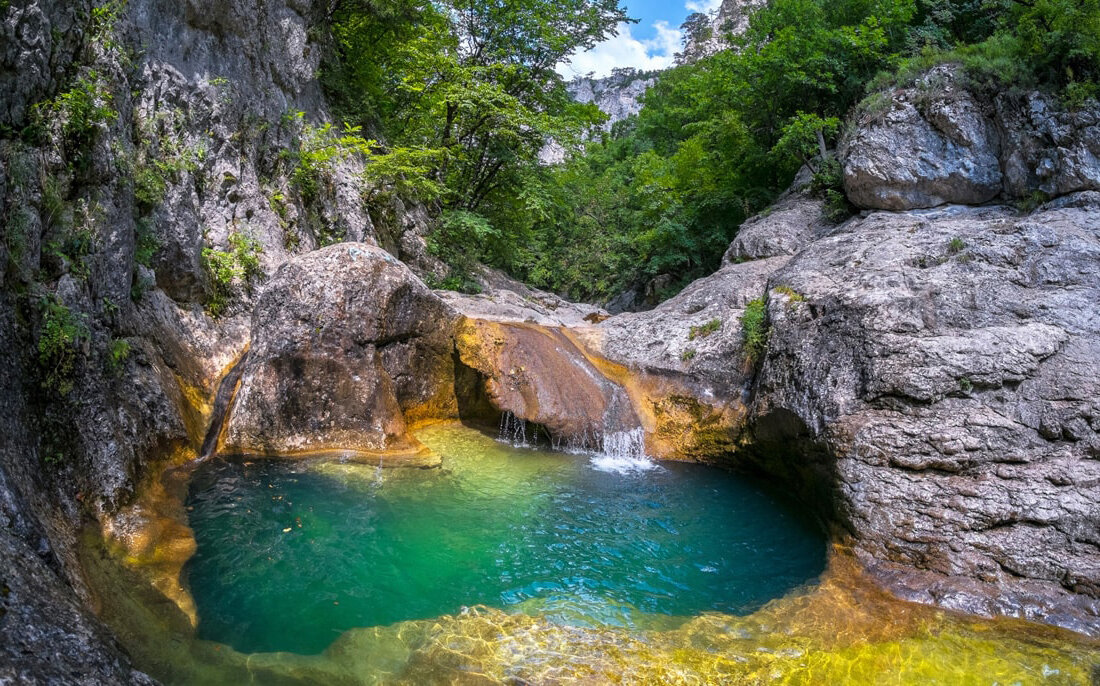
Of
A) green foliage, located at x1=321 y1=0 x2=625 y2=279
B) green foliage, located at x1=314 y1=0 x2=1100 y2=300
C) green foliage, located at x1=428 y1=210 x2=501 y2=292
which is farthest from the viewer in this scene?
green foliage, located at x1=428 y1=210 x2=501 y2=292

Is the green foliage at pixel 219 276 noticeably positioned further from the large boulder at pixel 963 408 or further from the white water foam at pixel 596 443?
the large boulder at pixel 963 408

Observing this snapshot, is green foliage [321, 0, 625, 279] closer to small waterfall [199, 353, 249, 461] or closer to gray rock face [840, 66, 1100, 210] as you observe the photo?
small waterfall [199, 353, 249, 461]

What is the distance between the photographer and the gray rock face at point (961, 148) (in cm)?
980

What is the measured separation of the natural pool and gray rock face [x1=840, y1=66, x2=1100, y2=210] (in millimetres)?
7690

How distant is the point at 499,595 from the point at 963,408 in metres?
5.72

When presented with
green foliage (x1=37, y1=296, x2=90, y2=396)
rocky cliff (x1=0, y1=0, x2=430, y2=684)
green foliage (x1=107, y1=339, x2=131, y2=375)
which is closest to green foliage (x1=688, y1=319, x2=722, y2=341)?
rocky cliff (x1=0, y1=0, x2=430, y2=684)

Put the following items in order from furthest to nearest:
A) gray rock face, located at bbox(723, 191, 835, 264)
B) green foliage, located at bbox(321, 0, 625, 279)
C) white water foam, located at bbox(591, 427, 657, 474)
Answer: green foliage, located at bbox(321, 0, 625, 279) < gray rock face, located at bbox(723, 191, 835, 264) < white water foam, located at bbox(591, 427, 657, 474)

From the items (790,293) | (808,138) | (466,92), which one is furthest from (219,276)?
(808,138)

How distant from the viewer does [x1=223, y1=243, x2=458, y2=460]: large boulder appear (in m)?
8.66

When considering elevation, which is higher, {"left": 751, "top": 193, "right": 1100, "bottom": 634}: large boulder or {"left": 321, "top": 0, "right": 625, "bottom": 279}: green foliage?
{"left": 321, "top": 0, "right": 625, "bottom": 279}: green foliage

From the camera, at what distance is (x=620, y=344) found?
12.1m

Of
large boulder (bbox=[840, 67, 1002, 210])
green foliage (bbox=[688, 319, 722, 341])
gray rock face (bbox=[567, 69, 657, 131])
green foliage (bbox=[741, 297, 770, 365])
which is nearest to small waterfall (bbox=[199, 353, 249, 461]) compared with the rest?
green foliage (bbox=[688, 319, 722, 341])

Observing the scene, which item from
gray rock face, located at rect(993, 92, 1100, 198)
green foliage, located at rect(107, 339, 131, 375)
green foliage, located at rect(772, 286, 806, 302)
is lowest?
green foliage, located at rect(107, 339, 131, 375)

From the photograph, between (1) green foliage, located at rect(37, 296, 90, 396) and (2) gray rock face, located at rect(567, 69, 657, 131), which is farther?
(2) gray rock face, located at rect(567, 69, 657, 131)
